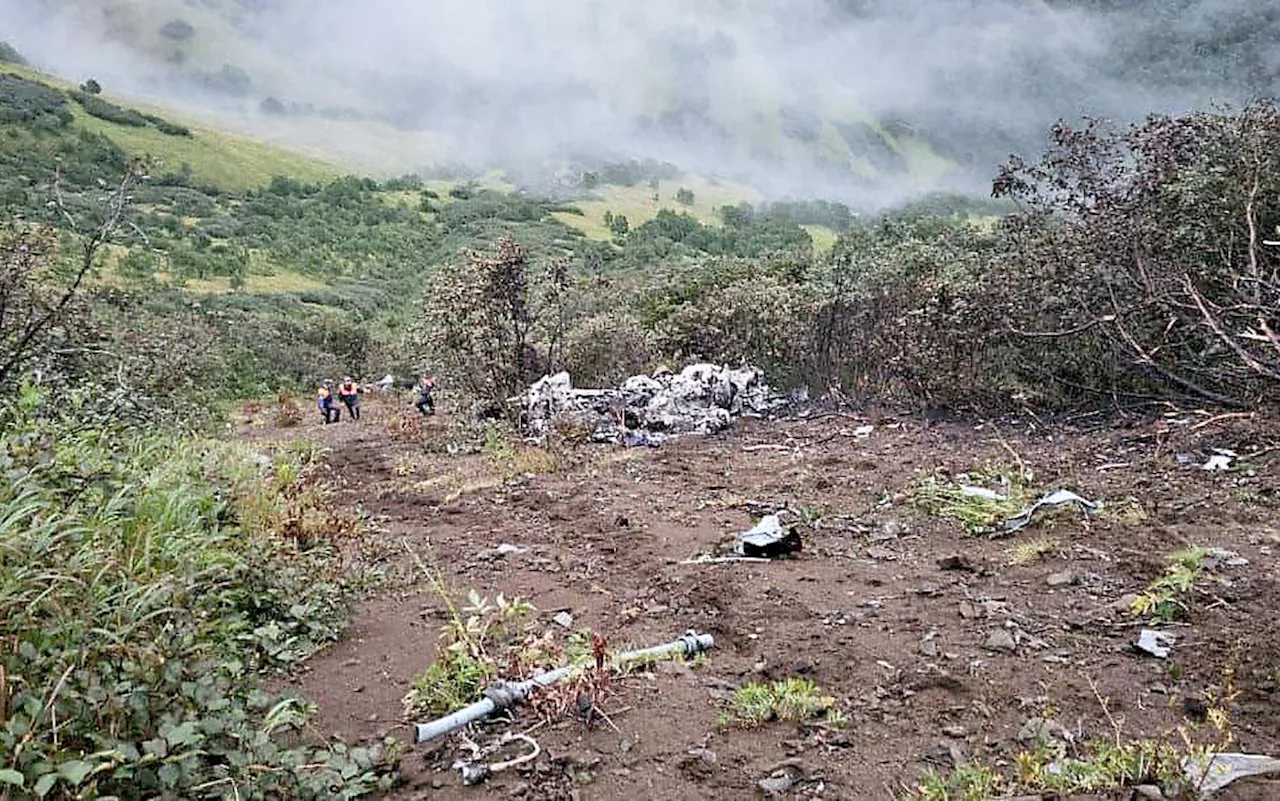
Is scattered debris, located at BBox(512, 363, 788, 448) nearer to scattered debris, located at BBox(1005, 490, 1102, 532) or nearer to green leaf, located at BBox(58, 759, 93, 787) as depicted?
scattered debris, located at BBox(1005, 490, 1102, 532)

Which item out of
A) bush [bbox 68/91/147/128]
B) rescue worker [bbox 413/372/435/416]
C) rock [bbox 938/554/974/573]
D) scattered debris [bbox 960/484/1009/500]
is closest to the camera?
rock [bbox 938/554/974/573]

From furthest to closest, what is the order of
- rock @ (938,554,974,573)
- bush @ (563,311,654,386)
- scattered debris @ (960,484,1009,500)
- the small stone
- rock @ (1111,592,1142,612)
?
bush @ (563,311,654,386) < scattered debris @ (960,484,1009,500) < the small stone < rock @ (938,554,974,573) < rock @ (1111,592,1142,612)

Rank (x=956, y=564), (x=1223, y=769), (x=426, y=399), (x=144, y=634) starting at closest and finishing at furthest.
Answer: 1. (x=1223, y=769)
2. (x=144, y=634)
3. (x=956, y=564)
4. (x=426, y=399)

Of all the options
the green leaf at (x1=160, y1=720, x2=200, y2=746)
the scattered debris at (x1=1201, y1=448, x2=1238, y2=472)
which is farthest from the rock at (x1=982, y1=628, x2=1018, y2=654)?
the scattered debris at (x1=1201, y1=448, x2=1238, y2=472)

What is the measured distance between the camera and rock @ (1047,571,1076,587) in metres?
3.71

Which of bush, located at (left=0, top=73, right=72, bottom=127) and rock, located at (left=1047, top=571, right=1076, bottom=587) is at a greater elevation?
bush, located at (left=0, top=73, right=72, bottom=127)

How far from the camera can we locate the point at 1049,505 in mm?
4812

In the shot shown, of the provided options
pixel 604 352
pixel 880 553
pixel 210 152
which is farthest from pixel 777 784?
pixel 210 152

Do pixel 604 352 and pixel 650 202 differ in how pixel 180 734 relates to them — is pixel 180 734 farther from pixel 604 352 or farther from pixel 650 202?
pixel 650 202

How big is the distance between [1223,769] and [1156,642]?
1.04 m

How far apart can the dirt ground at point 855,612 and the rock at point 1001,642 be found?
0.01m

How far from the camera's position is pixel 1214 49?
26.3 m

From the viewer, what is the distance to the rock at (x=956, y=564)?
4.11 meters

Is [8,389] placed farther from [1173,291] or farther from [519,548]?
[1173,291]
